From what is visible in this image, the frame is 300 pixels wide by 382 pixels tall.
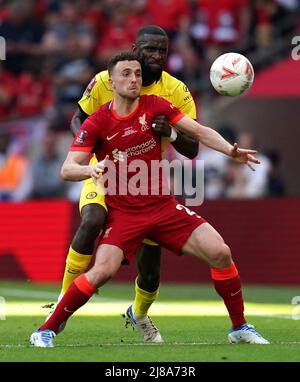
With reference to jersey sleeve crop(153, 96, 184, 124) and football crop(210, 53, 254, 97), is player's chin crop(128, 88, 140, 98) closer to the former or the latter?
jersey sleeve crop(153, 96, 184, 124)

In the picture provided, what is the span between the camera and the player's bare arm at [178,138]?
895 centimetres

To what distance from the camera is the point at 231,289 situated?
907 cm

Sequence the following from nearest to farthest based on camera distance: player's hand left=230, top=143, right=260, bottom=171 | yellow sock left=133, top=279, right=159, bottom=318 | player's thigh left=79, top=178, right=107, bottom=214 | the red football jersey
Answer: player's hand left=230, top=143, right=260, bottom=171
the red football jersey
player's thigh left=79, top=178, right=107, bottom=214
yellow sock left=133, top=279, right=159, bottom=318

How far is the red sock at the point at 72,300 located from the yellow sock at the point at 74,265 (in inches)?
20.3

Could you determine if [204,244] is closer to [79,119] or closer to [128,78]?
[128,78]

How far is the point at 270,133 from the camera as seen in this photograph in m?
21.0

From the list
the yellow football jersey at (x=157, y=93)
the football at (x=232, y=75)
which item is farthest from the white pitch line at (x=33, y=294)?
the football at (x=232, y=75)

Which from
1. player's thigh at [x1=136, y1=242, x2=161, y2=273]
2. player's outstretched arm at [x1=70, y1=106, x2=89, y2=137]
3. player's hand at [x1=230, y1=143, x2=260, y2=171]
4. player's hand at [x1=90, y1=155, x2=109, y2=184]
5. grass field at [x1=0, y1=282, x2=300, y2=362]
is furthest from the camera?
player's outstretched arm at [x1=70, y1=106, x2=89, y2=137]

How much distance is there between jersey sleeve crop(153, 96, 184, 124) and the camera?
9.05 meters

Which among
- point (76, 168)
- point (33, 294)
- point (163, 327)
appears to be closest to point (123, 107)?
point (76, 168)

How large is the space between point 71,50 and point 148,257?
37.4 feet

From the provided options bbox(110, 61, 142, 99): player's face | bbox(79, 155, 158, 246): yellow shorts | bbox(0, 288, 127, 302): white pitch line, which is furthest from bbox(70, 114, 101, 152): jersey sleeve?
bbox(0, 288, 127, 302): white pitch line

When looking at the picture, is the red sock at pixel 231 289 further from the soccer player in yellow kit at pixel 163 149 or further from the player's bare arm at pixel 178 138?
the player's bare arm at pixel 178 138
